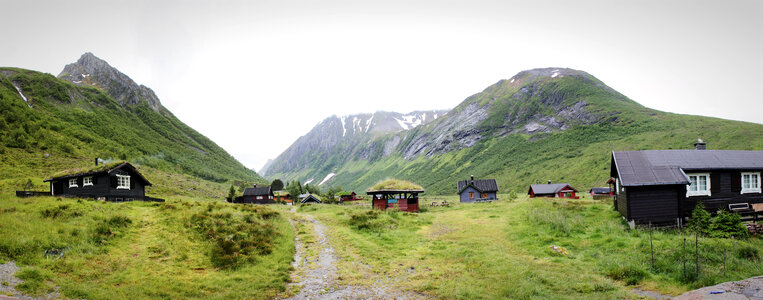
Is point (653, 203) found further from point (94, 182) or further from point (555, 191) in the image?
point (94, 182)

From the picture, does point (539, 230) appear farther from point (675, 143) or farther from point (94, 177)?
A: point (675, 143)

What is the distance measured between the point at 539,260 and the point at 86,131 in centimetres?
14285

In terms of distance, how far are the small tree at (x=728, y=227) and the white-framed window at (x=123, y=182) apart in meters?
55.0

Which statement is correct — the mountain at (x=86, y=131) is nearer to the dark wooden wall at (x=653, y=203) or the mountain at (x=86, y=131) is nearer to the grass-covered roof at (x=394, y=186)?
the grass-covered roof at (x=394, y=186)

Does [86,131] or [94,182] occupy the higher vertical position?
[86,131]

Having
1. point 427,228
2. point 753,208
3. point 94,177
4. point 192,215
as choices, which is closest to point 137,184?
point 94,177

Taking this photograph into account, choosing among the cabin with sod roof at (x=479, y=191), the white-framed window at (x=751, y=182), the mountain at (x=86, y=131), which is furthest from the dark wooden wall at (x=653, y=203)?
the mountain at (x=86, y=131)

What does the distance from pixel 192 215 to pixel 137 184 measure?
2822cm

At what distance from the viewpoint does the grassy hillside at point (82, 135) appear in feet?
240

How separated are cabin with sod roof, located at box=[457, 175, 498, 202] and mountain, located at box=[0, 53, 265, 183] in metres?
82.3

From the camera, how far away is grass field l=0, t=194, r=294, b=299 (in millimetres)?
11258

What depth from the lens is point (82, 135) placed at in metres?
102

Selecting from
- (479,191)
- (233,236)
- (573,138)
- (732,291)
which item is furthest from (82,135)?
(573,138)

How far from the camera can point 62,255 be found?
12977 mm
